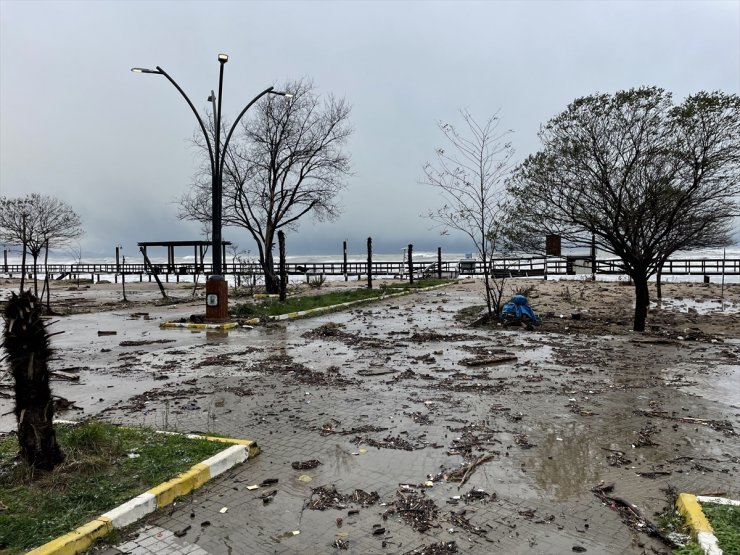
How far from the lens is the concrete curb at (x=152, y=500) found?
125 inches

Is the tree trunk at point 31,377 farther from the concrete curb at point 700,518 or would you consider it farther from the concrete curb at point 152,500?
the concrete curb at point 700,518

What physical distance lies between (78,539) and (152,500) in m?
0.56

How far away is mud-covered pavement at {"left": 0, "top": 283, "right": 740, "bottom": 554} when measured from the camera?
3508 millimetres

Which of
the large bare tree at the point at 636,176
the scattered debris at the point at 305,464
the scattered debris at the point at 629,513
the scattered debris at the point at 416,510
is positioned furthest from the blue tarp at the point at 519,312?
the scattered debris at the point at 416,510

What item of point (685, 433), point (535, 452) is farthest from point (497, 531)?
point (685, 433)

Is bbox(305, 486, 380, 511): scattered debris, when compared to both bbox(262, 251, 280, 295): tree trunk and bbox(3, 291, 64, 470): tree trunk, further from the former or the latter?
bbox(262, 251, 280, 295): tree trunk

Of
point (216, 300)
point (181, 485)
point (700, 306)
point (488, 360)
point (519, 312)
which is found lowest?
point (700, 306)

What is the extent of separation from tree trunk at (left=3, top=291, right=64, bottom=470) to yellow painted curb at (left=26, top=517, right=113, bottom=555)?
0.96 m

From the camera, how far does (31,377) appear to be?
12.6 ft

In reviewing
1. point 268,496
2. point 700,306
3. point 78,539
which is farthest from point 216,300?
point 700,306

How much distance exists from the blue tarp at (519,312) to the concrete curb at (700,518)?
33.2 ft

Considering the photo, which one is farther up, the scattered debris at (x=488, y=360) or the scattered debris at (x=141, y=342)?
the scattered debris at (x=488, y=360)

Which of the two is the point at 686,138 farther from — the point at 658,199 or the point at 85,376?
the point at 85,376

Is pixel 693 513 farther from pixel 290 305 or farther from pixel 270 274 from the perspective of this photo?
pixel 270 274
